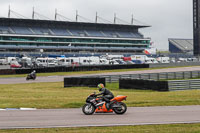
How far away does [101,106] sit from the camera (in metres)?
14.5

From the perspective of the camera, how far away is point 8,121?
12.7 m

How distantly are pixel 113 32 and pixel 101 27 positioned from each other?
16.2 feet

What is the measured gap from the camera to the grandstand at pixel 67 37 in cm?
10906

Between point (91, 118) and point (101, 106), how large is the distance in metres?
1.13

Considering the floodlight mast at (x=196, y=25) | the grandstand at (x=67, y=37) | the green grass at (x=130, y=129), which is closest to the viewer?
the green grass at (x=130, y=129)

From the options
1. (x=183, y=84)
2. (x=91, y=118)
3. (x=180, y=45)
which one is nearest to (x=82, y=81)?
(x=183, y=84)

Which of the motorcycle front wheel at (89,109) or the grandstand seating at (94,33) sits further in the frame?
the grandstand seating at (94,33)

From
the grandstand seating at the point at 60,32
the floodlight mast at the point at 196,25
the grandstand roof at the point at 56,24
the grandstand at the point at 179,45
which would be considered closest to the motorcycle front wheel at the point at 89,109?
the floodlight mast at the point at 196,25

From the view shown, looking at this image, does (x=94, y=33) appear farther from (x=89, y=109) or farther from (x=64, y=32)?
(x=89, y=109)

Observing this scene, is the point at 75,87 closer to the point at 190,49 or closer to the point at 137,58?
the point at 137,58

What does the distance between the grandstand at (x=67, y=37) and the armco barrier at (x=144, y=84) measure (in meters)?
77.8

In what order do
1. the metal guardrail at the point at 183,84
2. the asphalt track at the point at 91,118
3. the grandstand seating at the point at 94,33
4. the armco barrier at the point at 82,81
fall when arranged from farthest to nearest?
the grandstand seating at the point at 94,33 < the armco barrier at the point at 82,81 < the metal guardrail at the point at 183,84 < the asphalt track at the point at 91,118

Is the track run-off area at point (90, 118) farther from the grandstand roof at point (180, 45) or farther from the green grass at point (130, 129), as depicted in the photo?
the grandstand roof at point (180, 45)

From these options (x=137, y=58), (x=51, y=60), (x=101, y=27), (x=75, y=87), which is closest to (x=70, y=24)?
(x=101, y=27)
